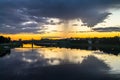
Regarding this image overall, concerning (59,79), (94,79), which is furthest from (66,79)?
(94,79)

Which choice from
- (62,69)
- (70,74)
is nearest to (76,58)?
(62,69)

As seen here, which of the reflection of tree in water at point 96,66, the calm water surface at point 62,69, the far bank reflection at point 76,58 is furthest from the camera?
the far bank reflection at point 76,58

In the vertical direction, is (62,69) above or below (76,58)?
above

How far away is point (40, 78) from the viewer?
1139 inches

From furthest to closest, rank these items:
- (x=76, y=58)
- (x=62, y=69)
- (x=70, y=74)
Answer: (x=76, y=58)
(x=62, y=69)
(x=70, y=74)

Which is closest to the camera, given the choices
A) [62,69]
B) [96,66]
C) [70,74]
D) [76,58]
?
[70,74]

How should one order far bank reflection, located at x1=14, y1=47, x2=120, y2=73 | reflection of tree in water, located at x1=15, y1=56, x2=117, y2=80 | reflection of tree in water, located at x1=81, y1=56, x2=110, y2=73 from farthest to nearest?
far bank reflection, located at x1=14, y1=47, x2=120, y2=73, reflection of tree in water, located at x1=81, y1=56, x2=110, y2=73, reflection of tree in water, located at x1=15, y1=56, x2=117, y2=80

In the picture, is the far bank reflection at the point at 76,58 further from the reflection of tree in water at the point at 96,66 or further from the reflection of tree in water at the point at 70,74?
the reflection of tree in water at the point at 70,74

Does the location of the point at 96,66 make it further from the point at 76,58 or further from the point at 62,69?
the point at 76,58

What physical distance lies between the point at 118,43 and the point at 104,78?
5439 inches

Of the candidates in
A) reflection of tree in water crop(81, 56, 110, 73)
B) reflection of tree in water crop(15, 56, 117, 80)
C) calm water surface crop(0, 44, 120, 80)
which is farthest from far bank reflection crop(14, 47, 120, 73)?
reflection of tree in water crop(15, 56, 117, 80)

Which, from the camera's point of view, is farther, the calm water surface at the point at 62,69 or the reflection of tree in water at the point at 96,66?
the reflection of tree in water at the point at 96,66

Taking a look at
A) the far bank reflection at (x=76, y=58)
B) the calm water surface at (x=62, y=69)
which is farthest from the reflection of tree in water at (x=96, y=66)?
the far bank reflection at (x=76, y=58)

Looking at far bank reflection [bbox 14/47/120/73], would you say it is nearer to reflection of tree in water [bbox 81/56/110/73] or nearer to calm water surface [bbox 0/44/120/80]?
calm water surface [bbox 0/44/120/80]
